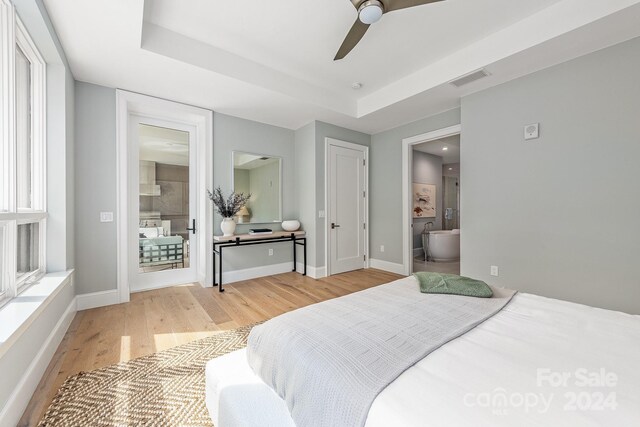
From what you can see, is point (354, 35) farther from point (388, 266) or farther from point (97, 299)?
Result: point (97, 299)

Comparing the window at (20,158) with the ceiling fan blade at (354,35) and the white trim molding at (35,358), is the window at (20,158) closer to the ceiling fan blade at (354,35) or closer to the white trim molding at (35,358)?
the white trim molding at (35,358)

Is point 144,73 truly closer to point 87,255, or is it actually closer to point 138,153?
point 138,153

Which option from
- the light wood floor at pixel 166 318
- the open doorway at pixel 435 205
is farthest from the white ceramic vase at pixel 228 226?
the open doorway at pixel 435 205

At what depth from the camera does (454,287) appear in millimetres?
1606

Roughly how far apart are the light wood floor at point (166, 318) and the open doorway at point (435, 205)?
2213 millimetres

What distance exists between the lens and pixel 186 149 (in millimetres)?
3730

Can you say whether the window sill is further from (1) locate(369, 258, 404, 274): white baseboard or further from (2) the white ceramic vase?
(1) locate(369, 258, 404, 274): white baseboard

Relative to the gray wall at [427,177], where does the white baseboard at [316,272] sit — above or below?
below

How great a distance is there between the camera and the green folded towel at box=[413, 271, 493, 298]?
1.54 metres

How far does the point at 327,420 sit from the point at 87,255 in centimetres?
331

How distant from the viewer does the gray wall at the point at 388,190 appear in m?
4.40

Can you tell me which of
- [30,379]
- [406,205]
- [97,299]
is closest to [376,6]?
[406,205]

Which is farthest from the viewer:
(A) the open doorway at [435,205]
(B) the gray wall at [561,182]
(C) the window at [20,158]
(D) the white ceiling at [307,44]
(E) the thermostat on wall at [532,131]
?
(A) the open doorway at [435,205]

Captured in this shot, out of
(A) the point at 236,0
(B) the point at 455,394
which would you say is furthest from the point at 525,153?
(A) the point at 236,0
